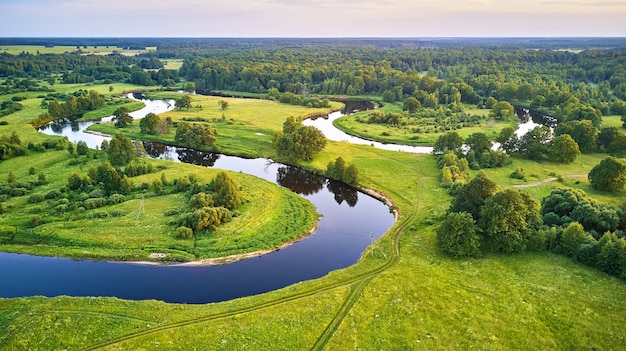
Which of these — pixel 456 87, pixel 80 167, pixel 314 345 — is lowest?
pixel 314 345

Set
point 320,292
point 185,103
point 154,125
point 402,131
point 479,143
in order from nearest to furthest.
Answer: point 320,292 < point 479,143 < point 154,125 < point 402,131 < point 185,103

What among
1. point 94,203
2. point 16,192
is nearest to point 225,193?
point 94,203

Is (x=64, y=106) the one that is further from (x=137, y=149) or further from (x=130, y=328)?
(x=130, y=328)

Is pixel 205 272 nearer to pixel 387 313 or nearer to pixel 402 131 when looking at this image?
pixel 387 313

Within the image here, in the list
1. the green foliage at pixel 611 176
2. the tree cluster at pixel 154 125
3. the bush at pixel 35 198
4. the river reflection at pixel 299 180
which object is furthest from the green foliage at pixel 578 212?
the tree cluster at pixel 154 125

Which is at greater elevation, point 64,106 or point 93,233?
point 64,106

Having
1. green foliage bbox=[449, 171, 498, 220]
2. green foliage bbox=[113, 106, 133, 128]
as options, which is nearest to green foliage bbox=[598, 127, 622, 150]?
green foliage bbox=[449, 171, 498, 220]

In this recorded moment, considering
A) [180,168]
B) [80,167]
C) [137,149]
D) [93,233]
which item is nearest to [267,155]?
[180,168]

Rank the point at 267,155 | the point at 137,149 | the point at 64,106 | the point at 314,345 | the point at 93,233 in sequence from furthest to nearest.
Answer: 1. the point at 64,106
2. the point at 267,155
3. the point at 137,149
4. the point at 93,233
5. the point at 314,345
